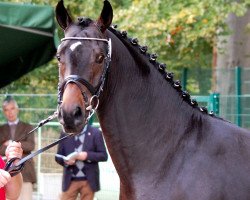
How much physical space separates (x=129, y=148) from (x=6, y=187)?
104cm

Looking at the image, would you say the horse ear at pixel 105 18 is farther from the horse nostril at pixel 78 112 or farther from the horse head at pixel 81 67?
the horse nostril at pixel 78 112

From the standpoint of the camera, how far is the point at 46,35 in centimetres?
908

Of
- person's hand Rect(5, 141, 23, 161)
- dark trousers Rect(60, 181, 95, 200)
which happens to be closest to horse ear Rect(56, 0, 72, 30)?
person's hand Rect(5, 141, 23, 161)

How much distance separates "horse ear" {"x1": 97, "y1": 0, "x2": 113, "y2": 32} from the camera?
17.3 feet

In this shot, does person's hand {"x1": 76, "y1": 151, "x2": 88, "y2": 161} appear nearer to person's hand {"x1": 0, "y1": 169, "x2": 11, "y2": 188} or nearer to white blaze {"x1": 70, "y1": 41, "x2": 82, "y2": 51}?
person's hand {"x1": 0, "y1": 169, "x2": 11, "y2": 188}

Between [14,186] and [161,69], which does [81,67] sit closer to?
[161,69]

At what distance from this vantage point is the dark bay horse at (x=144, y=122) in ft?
16.6

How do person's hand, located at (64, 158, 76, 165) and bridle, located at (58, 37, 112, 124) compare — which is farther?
person's hand, located at (64, 158, 76, 165)

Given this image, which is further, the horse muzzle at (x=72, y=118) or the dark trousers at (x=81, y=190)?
the dark trousers at (x=81, y=190)

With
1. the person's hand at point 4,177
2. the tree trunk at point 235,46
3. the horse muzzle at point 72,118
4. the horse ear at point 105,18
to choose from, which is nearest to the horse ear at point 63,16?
the horse ear at point 105,18

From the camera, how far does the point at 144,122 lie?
530 centimetres

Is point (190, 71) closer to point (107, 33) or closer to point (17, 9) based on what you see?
point (17, 9)

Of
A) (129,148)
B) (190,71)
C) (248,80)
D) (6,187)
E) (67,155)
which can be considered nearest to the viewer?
(129,148)

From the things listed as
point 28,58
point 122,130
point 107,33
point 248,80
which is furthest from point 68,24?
point 248,80
